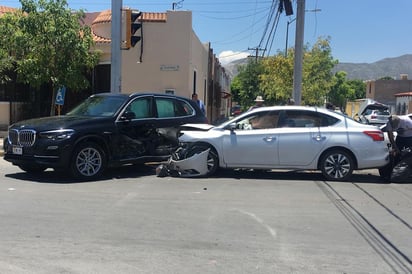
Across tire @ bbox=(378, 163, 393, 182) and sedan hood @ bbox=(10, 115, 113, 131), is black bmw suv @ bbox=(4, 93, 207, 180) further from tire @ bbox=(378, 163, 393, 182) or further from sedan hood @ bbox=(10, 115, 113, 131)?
tire @ bbox=(378, 163, 393, 182)

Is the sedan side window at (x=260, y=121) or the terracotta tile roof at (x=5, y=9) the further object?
the terracotta tile roof at (x=5, y=9)

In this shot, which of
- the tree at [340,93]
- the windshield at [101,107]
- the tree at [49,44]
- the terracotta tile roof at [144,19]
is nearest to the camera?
the windshield at [101,107]

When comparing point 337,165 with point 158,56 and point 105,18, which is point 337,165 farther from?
point 105,18

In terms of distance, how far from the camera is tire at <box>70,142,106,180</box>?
9711 millimetres

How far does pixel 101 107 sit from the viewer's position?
10.8m

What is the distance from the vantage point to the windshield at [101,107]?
10.6 meters

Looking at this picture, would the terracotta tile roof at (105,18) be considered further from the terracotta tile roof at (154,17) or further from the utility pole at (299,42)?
the utility pole at (299,42)

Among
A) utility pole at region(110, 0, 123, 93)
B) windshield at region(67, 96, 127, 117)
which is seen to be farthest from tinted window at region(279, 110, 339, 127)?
utility pole at region(110, 0, 123, 93)

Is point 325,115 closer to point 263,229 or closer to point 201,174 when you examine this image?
point 201,174

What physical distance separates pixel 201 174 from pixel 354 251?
5331 millimetres

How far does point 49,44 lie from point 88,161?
275 inches

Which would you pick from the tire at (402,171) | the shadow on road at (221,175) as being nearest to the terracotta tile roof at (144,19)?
the shadow on road at (221,175)

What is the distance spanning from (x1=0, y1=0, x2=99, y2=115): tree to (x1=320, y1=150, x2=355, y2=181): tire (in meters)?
8.90

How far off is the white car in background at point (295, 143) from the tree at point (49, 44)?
265 inches
